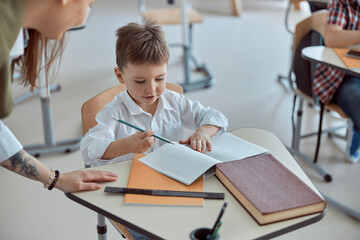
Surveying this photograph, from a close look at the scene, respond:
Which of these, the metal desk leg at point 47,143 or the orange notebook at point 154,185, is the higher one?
the orange notebook at point 154,185

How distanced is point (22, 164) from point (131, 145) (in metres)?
0.30

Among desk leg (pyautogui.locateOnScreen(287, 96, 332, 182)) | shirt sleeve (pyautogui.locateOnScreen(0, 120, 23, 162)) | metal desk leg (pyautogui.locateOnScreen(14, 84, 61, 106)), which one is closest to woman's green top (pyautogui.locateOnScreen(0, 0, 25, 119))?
shirt sleeve (pyautogui.locateOnScreen(0, 120, 23, 162))

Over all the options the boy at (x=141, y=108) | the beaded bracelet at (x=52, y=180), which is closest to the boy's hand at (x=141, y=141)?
the boy at (x=141, y=108)

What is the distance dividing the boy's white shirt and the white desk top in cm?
66

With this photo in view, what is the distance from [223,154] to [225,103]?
2.12 meters

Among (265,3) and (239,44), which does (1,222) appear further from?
(265,3)

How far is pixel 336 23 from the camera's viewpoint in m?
2.30

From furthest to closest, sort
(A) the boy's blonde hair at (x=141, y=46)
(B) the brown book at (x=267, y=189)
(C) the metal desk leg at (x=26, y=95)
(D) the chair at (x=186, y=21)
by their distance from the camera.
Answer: (D) the chair at (x=186, y=21) < (C) the metal desk leg at (x=26, y=95) < (A) the boy's blonde hair at (x=141, y=46) < (B) the brown book at (x=267, y=189)

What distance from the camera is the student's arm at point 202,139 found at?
1.31 meters

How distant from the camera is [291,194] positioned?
3.47 feet

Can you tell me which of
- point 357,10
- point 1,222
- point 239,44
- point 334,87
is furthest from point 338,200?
point 239,44

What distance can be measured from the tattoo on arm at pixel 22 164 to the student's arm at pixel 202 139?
1.39ft

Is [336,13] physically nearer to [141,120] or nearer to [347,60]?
[347,60]

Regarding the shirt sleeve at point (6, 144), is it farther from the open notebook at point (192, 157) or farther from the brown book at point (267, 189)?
the brown book at point (267, 189)
